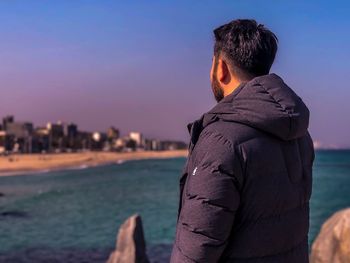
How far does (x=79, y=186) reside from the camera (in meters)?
66.3

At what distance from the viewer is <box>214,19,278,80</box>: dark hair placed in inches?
108

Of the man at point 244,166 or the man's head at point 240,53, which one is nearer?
the man at point 244,166

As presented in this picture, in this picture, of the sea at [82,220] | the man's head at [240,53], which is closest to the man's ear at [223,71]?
the man's head at [240,53]

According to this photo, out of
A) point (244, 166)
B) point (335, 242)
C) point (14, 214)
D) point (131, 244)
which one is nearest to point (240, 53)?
point (244, 166)

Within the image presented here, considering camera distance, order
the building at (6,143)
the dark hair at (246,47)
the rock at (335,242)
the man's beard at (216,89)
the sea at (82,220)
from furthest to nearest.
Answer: the building at (6,143) < the sea at (82,220) < the rock at (335,242) < the man's beard at (216,89) < the dark hair at (246,47)

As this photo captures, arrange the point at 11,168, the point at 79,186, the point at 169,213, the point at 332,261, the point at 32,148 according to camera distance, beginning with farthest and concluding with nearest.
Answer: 1. the point at 32,148
2. the point at 11,168
3. the point at 79,186
4. the point at 169,213
5. the point at 332,261

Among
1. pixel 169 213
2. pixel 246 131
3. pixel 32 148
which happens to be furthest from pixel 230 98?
pixel 32 148

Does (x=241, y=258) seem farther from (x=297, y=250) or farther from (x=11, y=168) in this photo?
(x=11, y=168)

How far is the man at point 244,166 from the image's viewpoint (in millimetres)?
2521

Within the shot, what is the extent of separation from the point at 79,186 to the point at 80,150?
127630 mm

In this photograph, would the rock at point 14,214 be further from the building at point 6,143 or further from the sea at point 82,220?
the building at point 6,143

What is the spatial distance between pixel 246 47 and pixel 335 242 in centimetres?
736

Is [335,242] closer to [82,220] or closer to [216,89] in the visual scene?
[216,89]

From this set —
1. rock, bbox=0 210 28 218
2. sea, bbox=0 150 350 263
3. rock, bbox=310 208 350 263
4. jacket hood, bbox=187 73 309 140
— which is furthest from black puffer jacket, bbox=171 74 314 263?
rock, bbox=0 210 28 218
